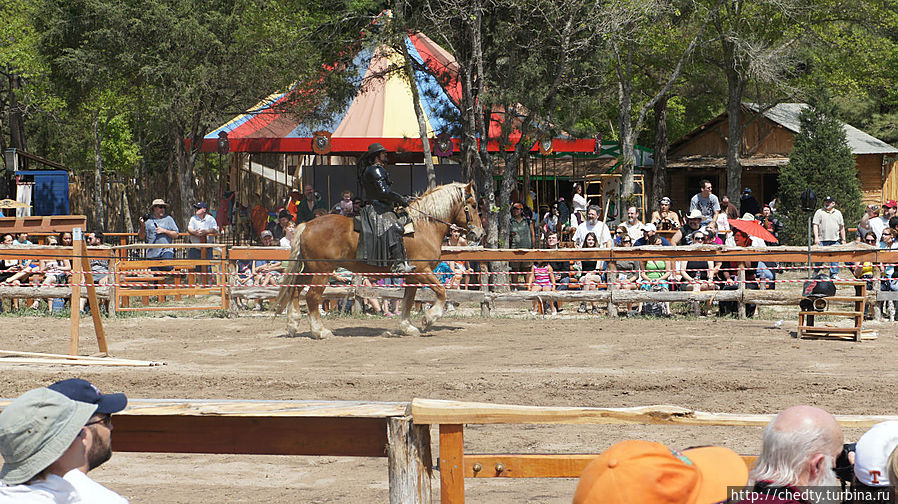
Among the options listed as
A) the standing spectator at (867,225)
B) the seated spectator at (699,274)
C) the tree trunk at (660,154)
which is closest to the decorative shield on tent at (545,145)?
the standing spectator at (867,225)

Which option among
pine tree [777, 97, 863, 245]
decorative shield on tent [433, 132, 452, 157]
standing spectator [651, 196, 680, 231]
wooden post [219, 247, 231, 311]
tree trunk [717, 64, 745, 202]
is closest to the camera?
wooden post [219, 247, 231, 311]

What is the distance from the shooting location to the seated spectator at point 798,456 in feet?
10.2

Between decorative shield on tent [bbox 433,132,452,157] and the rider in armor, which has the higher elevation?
decorative shield on tent [bbox 433,132,452,157]

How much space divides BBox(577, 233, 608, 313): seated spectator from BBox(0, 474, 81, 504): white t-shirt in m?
13.7

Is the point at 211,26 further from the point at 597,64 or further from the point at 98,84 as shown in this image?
the point at 597,64

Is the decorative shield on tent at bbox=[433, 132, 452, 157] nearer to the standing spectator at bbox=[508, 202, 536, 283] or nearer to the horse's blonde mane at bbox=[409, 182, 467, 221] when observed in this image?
the standing spectator at bbox=[508, 202, 536, 283]

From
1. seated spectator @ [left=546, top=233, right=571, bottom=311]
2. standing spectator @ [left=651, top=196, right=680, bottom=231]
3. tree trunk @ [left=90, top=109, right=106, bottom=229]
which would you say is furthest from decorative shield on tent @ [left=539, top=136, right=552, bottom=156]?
tree trunk @ [left=90, top=109, right=106, bottom=229]

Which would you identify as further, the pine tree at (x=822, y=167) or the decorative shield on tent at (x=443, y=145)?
the pine tree at (x=822, y=167)

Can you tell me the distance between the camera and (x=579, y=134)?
24875mm

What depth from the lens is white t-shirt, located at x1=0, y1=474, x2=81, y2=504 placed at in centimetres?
342

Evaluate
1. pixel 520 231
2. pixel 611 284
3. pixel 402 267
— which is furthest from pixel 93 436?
pixel 520 231

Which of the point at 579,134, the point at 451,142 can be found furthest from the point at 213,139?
the point at 579,134

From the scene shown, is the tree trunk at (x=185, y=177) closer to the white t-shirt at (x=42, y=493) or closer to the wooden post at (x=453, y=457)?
the wooden post at (x=453, y=457)

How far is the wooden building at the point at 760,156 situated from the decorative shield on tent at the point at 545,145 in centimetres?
1391
